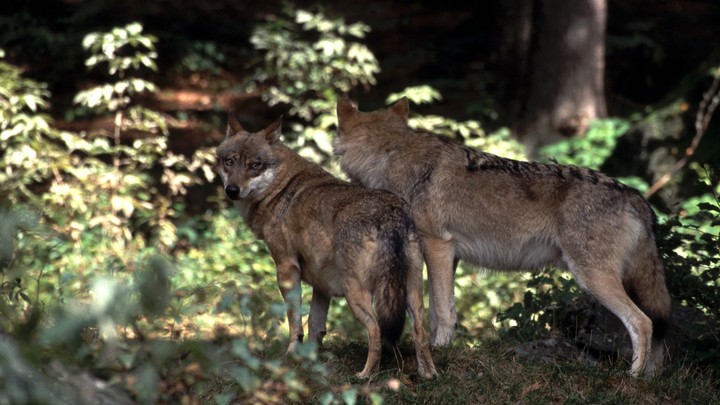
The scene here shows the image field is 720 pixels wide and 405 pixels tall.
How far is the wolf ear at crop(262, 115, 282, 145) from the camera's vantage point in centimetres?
725

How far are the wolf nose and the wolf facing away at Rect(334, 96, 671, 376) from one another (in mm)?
1097

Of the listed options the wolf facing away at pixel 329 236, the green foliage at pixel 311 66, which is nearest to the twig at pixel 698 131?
the green foliage at pixel 311 66

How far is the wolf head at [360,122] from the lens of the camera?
7.74 m

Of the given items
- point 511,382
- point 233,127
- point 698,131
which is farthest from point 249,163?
point 698,131

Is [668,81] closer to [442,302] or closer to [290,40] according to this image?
[290,40]

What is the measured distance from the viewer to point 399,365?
6.35m

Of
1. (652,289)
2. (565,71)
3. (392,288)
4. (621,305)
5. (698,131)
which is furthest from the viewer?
(565,71)

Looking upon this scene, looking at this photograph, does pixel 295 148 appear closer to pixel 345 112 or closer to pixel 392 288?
pixel 345 112

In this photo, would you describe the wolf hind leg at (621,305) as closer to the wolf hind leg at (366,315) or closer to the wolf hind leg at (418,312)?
the wolf hind leg at (418,312)

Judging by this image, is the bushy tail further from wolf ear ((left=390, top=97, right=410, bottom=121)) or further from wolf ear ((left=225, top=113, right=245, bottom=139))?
wolf ear ((left=225, top=113, right=245, bottom=139))

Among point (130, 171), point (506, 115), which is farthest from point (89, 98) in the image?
point (506, 115)

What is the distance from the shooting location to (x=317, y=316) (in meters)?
6.94

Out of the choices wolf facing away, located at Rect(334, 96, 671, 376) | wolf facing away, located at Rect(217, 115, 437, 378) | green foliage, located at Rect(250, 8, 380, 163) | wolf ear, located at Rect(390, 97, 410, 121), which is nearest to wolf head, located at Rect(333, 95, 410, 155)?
wolf ear, located at Rect(390, 97, 410, 121)

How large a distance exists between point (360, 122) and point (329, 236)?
1873 mm
